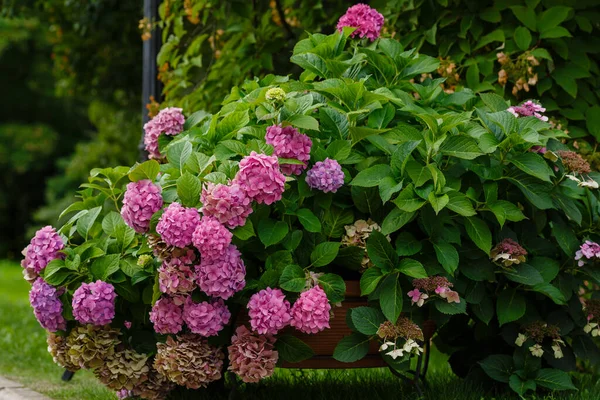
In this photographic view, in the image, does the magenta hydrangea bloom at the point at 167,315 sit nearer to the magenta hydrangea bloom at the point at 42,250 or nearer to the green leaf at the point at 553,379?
the magenta hydrangea bloom at the point at 42,250

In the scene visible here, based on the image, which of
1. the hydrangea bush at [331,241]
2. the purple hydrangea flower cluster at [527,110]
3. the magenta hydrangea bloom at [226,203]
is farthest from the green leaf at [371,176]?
the purple hydrangea flower cluster at [527,110]

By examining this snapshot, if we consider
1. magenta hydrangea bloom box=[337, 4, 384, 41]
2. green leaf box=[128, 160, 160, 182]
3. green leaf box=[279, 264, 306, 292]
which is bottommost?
green leaf box=[279, 264, 306, 292]

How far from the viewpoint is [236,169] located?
2.91 metres

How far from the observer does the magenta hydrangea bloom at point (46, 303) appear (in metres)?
3.07

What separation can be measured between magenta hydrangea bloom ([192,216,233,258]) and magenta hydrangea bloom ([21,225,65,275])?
705mm

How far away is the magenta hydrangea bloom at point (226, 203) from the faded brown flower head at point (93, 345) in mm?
678

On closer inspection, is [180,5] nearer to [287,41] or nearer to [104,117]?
[287,41]

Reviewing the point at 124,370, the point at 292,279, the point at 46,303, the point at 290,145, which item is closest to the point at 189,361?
the point at 124,370

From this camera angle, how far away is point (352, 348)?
2.96m

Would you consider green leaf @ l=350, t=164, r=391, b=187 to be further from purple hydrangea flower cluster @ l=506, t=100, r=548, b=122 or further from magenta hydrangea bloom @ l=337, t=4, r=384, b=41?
magenta hydrangea bloom @ l=337, t=4, r=384, b=41

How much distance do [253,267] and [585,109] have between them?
1.87m

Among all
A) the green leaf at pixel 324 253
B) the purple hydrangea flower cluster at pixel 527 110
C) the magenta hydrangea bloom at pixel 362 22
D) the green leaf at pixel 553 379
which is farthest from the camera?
the magenta hydrangea bloom at pixel 362 22

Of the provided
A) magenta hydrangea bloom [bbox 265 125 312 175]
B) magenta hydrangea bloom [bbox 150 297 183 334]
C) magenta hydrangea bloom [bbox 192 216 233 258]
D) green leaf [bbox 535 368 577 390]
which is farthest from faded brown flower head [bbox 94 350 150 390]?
green leaf [bbox 535 368 577 390]

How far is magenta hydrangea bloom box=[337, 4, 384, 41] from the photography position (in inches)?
139
